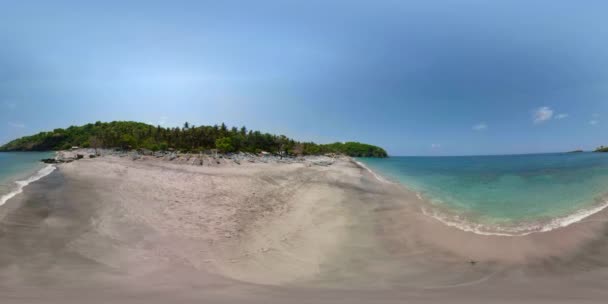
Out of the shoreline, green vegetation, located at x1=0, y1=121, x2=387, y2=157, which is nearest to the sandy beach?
the shoreline

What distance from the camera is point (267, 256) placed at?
22.9ft

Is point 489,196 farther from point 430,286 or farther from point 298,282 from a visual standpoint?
point 298,282

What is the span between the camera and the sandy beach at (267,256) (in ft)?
15.9

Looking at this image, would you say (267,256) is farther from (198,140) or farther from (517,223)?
(198,140)

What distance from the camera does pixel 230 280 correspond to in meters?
5.39

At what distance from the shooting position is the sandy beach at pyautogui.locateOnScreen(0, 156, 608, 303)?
484 centimetres

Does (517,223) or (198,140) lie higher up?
(198,140)

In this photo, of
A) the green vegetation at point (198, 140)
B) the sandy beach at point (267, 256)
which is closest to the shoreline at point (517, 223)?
the sandy beach at point (267, 256)

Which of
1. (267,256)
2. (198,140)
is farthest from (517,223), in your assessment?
(198,140)

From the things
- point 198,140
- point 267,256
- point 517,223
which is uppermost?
point 198,140

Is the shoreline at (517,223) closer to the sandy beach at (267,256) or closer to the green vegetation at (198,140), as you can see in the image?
the sandy beach at (267,256)

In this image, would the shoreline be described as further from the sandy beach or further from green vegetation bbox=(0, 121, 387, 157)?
green vegetation bbox=(0, 121, 387, 157)

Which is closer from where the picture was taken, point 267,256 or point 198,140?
point 267,256

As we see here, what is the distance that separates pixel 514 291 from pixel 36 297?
8862 mm
